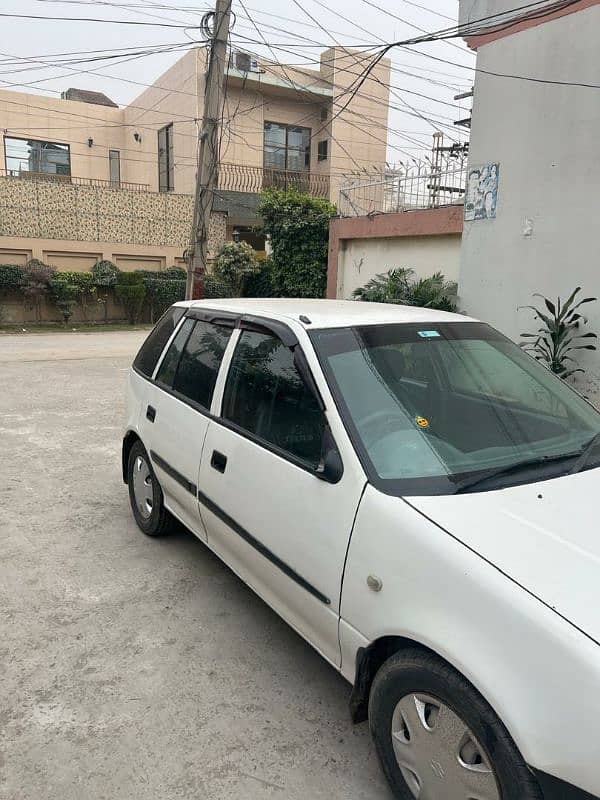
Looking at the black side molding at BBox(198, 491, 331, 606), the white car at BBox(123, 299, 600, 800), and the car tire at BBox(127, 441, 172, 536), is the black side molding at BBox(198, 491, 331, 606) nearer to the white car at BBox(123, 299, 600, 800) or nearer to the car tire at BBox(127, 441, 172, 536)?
the white car at BBox(123, 299, 600, 800)

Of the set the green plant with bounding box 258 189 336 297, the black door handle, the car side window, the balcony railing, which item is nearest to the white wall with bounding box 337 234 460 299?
the green plant with bounding box 258 189 336 297

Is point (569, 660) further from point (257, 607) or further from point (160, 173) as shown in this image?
point (160, 173)

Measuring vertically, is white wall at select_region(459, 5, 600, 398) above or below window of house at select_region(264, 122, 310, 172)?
below

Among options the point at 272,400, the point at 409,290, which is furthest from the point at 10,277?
the point at 272,400

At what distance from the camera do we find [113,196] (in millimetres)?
22562

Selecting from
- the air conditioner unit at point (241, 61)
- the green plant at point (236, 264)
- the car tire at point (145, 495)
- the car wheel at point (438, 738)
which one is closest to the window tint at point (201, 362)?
the car tire at point (145, 495)

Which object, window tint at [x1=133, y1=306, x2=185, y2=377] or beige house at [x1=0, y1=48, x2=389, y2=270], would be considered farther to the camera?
beige house at [x1=0, y1=48, x2=389, y2=270]

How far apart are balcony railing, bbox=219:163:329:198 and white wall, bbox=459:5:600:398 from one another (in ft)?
53.8

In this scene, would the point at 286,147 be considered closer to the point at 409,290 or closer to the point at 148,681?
the point at 409,290

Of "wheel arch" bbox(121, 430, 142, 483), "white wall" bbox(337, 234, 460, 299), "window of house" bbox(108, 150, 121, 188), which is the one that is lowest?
"wheel arch" bbox(121, 430, 142, 483)

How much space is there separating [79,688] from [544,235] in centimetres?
659

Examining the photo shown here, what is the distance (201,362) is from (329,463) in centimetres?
146

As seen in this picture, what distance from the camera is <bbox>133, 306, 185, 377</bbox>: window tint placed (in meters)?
4.05

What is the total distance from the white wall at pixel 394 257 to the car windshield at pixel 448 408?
6401mm
